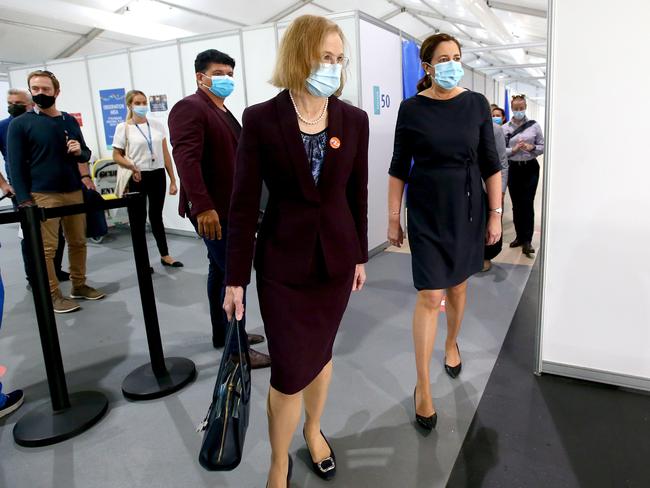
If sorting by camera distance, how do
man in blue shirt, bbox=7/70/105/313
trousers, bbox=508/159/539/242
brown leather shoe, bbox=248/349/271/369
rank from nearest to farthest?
1. brown leather shoe, bbox=248/349/271/369
2. man in blue shirt, bbox=7/70/105/313
3. trousers, bbox=508/159/539/242

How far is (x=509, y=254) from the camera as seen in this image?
14.8 ft

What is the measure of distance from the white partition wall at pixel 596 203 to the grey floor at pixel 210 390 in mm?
508

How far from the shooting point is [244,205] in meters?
1.33

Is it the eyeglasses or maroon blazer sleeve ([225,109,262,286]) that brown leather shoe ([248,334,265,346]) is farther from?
the eyeglasses

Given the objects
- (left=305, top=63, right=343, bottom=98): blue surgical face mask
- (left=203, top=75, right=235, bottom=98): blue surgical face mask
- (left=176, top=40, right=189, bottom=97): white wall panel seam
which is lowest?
(left=305, top=63, right=343, bottom=98): blue surgical face mask

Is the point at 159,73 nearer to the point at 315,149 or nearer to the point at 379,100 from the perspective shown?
the point at 379,100

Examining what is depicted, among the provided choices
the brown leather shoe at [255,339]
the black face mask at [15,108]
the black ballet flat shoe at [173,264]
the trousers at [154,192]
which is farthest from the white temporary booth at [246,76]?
the brown leather shoe at [255,339]

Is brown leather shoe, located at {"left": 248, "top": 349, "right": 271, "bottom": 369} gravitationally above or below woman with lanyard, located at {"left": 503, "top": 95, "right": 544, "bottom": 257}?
below

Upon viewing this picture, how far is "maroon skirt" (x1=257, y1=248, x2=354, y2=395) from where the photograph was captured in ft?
4.49

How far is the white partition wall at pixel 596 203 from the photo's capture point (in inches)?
76.7

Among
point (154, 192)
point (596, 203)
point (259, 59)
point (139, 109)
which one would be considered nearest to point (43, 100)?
point (139, 109)

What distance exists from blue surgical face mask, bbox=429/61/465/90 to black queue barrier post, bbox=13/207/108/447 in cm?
172

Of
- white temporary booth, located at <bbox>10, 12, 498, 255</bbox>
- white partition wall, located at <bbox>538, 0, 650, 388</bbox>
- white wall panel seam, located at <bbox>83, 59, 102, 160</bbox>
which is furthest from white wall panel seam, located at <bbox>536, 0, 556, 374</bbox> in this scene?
white wall panel seam, located at <bbox>83, 59, 102, 160</bbox>

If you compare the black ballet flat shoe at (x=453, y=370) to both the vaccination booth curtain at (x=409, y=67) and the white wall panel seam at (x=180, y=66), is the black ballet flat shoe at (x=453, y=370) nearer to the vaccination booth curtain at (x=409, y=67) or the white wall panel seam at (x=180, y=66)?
the vaccination booth curtain at (x=409, y=67)
